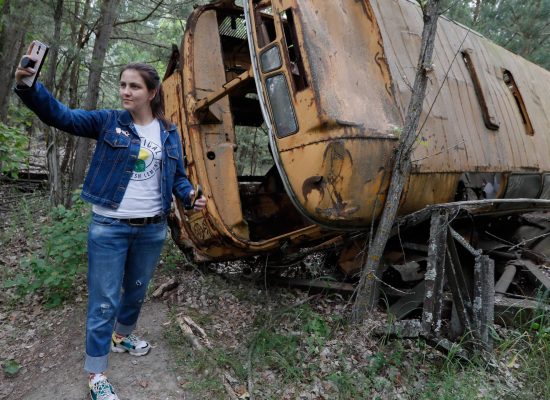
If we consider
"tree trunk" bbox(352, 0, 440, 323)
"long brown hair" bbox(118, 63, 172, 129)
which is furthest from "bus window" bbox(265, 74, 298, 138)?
"long brown hair" bbox(118, 63, 172, 129)

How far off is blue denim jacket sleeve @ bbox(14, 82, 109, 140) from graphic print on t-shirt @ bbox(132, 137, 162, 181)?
27 centimetres

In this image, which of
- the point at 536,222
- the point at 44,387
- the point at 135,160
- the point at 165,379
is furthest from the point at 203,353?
the point at 536,222

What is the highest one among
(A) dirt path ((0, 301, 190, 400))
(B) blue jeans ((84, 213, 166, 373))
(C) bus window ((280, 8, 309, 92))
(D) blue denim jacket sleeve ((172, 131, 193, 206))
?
(C) bus window ((280, 8, 309, 92))

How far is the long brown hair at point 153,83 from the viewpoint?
2.60m

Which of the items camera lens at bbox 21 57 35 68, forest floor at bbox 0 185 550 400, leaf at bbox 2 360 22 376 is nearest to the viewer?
camera lens at bbox 21 57 35 68

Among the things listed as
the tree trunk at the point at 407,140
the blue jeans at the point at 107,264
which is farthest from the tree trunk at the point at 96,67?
the tree trunk at the point at 407,140

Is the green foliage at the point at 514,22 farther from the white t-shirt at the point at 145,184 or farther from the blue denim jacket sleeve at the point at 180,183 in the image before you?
the white t-shirt at the point at 145,184

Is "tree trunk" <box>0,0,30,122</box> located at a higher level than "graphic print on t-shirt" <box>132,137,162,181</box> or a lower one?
higher

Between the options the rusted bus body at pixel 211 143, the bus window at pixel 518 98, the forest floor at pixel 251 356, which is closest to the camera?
the forest floor at pixel 251 356

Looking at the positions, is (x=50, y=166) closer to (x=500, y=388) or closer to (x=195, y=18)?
(x=195, y=18)

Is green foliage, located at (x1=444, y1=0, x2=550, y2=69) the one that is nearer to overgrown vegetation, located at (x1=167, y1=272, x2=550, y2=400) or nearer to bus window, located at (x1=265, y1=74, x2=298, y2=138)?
bus window, located at (x1=265, y1=74, x2=298, y2=138)

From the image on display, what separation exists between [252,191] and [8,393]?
3.78 m

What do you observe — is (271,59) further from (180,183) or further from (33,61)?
(33,61)

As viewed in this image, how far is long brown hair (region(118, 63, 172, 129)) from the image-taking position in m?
2.60
